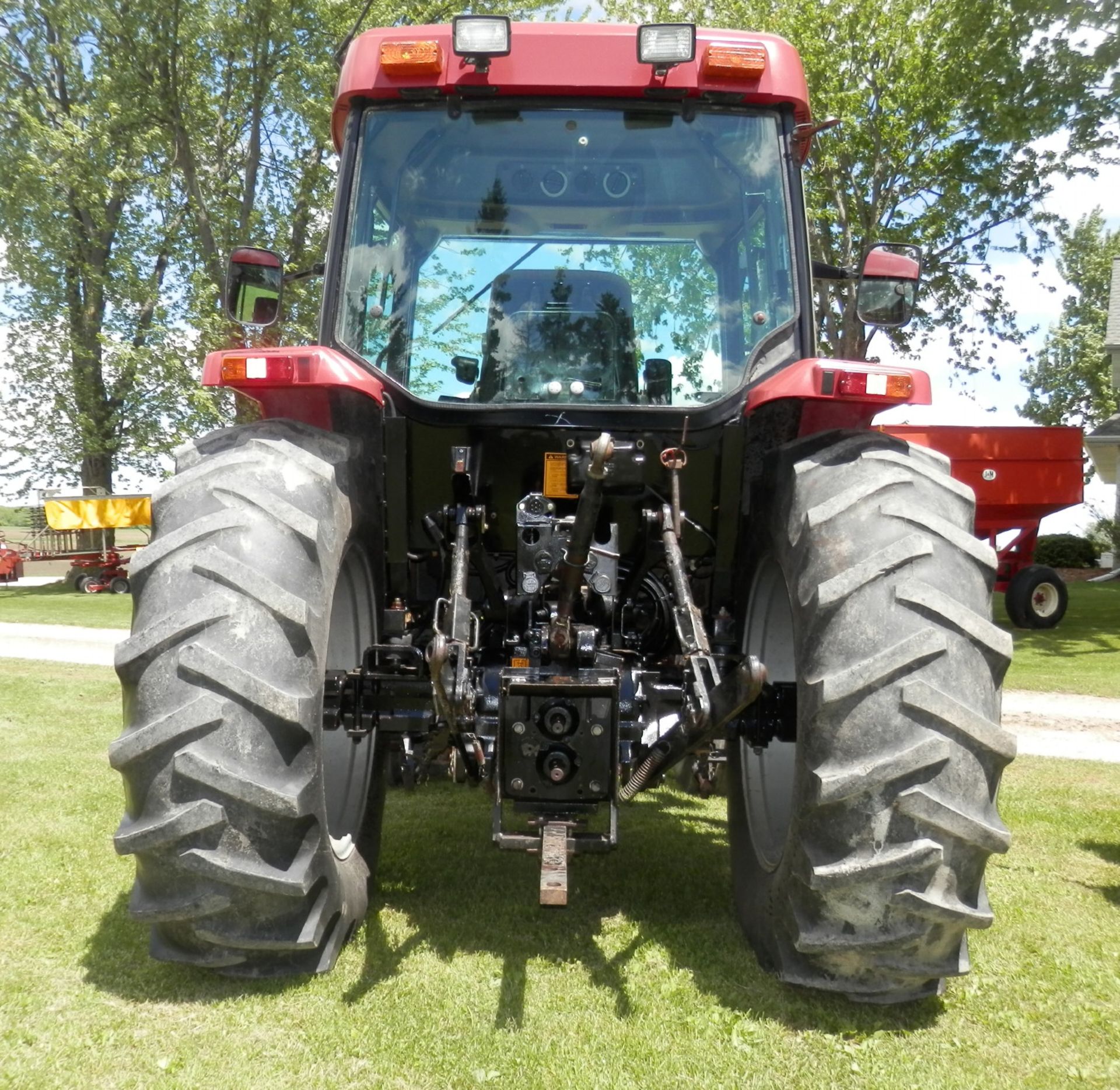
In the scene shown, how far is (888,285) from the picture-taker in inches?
160

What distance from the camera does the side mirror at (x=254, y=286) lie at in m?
4.23

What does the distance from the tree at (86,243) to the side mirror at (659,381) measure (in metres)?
16.4

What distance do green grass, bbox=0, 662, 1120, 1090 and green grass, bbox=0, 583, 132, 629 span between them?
38.0ft

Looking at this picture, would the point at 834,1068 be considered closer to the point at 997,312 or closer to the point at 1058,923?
the point at 1058,923

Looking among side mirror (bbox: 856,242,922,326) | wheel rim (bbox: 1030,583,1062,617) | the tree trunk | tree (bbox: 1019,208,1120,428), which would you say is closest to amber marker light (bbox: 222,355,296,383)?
side mirror (bbox: 856,242,922,326)

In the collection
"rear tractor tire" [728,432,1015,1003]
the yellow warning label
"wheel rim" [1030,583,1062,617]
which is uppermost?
the yellow warning label

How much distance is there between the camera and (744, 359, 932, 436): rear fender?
10.1 ft

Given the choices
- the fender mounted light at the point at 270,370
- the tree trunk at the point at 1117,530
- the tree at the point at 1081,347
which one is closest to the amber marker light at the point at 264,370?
the fender mounted light at the point at 270,370

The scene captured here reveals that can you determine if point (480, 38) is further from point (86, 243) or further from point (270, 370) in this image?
point (86, 243)

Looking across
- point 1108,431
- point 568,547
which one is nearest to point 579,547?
point 568,547

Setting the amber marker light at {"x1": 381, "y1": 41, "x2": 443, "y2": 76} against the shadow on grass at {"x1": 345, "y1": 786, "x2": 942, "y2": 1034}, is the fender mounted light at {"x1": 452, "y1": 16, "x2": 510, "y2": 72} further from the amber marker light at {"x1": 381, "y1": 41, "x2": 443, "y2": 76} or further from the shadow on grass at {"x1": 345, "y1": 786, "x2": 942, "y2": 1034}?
the shadow on grass at {"x1": 345, "y1": 786, "x2": 942, "y2": 1034}

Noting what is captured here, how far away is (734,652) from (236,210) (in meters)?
20.6

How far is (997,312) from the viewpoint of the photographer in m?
22.9

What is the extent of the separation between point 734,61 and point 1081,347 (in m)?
39.2
